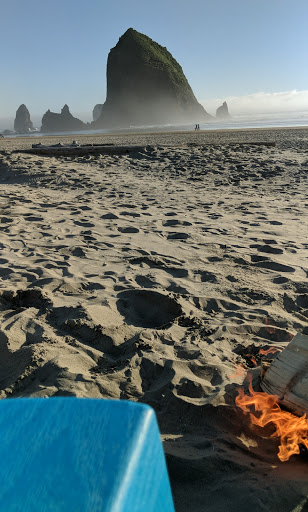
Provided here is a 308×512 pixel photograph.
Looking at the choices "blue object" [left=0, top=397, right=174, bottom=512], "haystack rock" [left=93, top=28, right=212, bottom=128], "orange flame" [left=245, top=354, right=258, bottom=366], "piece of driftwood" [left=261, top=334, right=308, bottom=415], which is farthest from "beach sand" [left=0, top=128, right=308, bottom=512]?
"haystack rock" [left=93, top=28, right=212, bottom=128]

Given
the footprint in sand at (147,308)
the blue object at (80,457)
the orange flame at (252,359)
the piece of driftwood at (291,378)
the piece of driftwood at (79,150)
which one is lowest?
the orange flame at (252,359)

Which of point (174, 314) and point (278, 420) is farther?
point (174, 314)

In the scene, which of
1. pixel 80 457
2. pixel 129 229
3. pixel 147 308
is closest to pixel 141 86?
pixel 129 229

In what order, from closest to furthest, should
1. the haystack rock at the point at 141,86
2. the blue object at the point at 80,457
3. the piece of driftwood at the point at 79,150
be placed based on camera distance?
the blue object at the point at 80,457 < the piece of driftwood at the point at 79,150 < the haystack rock at the point at 141,86

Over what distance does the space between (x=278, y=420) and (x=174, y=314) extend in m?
1.21

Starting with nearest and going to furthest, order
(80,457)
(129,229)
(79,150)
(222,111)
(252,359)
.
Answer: (80,457), (252,359), (129,229), (79,150), (222,111)

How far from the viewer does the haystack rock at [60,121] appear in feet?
492

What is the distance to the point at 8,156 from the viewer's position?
1076 centimetres

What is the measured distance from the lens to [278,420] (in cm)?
189

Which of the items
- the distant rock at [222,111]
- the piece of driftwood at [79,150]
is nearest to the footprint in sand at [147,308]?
the piece of driftwood at [79,150]

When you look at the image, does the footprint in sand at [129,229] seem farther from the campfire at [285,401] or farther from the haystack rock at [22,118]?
the haystack rock at [22,118]

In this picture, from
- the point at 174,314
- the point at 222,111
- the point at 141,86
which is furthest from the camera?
the point at 222,111

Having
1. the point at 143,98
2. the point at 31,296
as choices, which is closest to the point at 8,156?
the point at 31,296

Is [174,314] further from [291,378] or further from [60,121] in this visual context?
[60,121]
